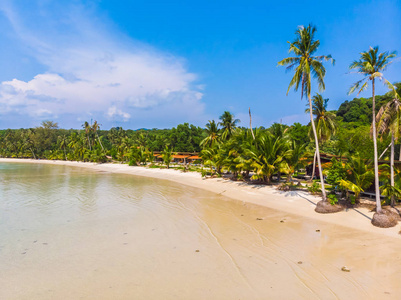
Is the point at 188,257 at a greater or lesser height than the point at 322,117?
lesser

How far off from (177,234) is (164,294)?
13.9 feet

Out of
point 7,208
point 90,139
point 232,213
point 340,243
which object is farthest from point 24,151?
point 340,243

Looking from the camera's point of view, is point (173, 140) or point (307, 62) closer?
point (307, 62)

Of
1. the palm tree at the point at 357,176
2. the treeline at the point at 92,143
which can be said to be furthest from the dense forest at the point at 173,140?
the palm tree at the point at 357,176

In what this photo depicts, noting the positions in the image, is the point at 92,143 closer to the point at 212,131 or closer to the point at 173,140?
the point at 173,140

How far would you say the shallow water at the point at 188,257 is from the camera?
19.8 ft

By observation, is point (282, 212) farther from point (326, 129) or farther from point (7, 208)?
point (7, 208)

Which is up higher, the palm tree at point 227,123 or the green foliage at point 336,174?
the palm tree at point 227,123

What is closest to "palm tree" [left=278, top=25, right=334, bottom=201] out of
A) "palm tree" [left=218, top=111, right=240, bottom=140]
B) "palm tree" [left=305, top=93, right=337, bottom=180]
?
"palm tree" [left=305, top=93, right=337, bottom=180]

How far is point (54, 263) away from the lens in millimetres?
7543

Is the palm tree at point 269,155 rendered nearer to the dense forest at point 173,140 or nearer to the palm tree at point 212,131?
the dense forest at point 173,140

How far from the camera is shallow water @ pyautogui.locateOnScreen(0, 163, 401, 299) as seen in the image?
19.8ft

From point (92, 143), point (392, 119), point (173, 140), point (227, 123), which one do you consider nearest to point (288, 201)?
point (392, 119)

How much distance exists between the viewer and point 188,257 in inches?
310
